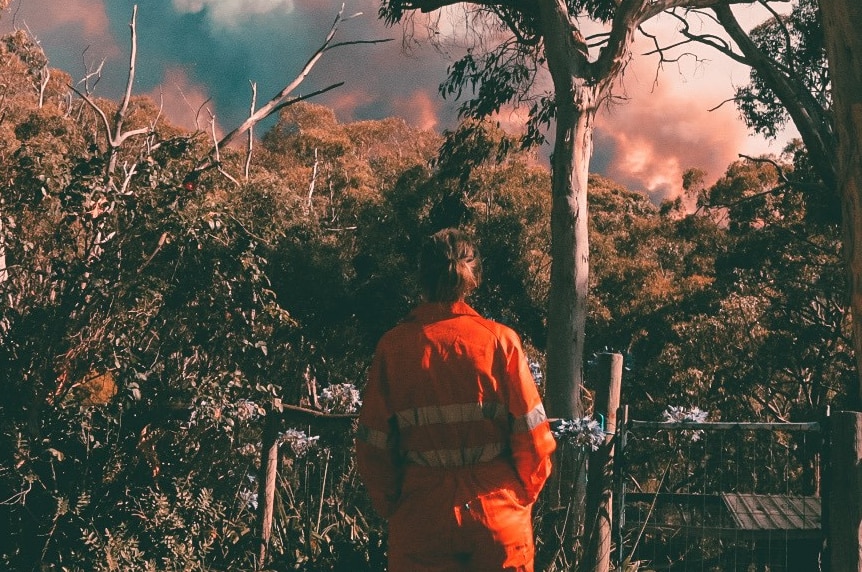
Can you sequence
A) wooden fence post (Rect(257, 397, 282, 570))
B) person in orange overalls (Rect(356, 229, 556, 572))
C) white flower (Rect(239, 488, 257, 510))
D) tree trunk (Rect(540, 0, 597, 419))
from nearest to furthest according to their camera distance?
person in orange overalls (Rect(356, 229, 556, 572)), wooden fence post (Rect(257, 397, 282, 570)), white flower (Rect(239, 488, 257, 510)), tree trunk (Rect(540, 0, 597, 419))

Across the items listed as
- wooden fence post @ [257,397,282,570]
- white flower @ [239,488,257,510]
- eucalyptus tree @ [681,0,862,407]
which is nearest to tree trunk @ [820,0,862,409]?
eucalyptus tree @ [681,0,862,407]

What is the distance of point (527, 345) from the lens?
19.8m

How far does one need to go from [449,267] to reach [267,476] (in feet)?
8.62

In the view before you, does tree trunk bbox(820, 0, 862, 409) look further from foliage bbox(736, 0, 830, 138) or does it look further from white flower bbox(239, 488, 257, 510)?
foliage bbox(736, 0, 830, 138)

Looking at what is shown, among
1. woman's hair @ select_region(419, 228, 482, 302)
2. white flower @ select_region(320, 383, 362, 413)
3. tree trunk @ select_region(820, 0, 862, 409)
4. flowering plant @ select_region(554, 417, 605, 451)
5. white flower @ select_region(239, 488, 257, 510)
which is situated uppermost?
tree trunk @ select_region(820, 0, 862, 409)

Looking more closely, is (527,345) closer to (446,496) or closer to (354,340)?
(354,340)

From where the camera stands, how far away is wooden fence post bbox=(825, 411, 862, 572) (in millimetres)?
4609

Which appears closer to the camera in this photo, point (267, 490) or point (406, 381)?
point (406, 381)

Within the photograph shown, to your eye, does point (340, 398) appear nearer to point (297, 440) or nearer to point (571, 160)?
point (297, 440)

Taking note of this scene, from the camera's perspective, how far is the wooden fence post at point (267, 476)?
199 inches

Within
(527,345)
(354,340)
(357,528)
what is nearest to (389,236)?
(354,340)

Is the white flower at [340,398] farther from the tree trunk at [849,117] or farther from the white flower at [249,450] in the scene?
the tree trunk at [849,117]

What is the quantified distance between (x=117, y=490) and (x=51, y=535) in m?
0.39

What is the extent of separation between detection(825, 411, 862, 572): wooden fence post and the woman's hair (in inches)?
102
